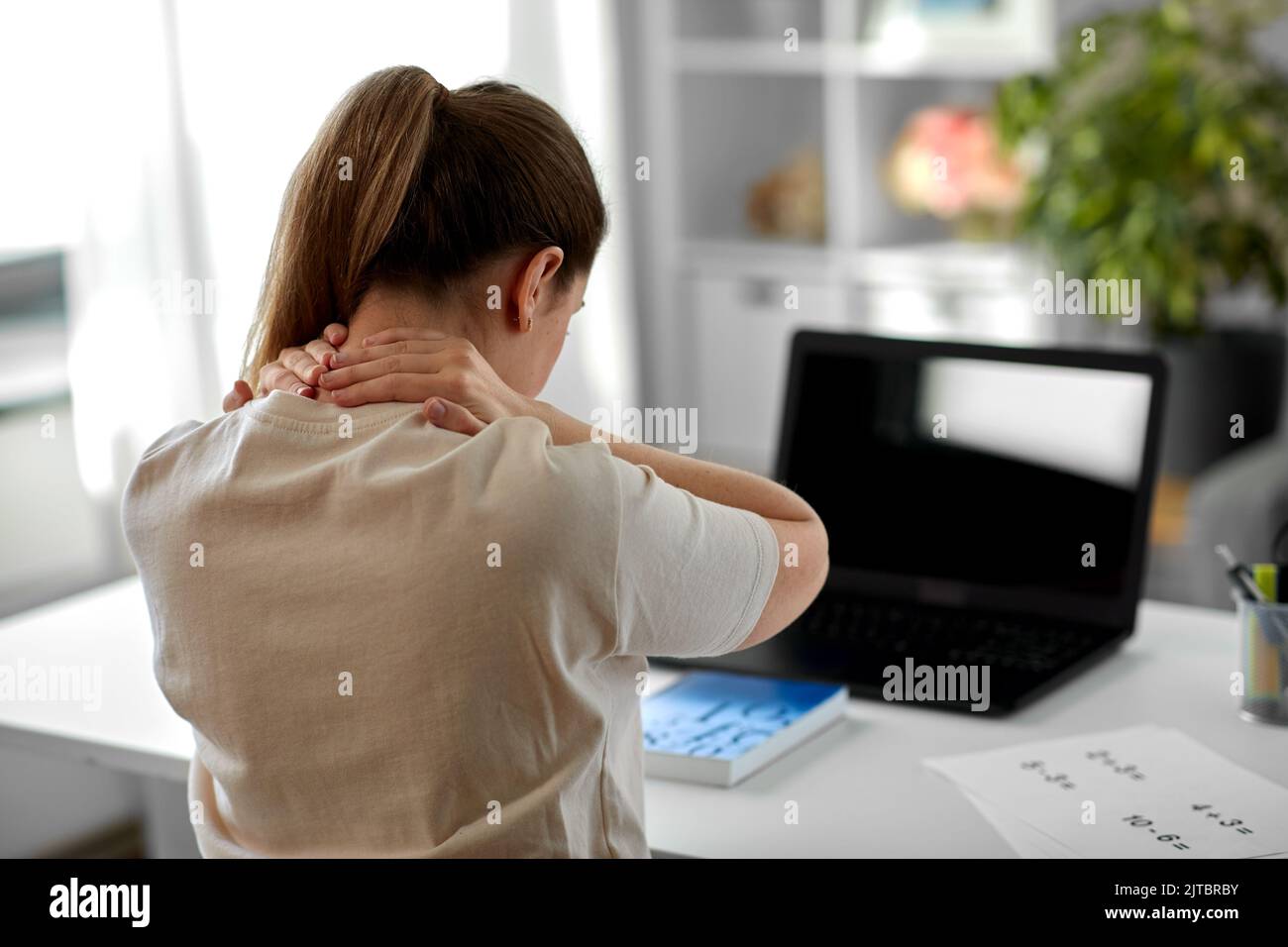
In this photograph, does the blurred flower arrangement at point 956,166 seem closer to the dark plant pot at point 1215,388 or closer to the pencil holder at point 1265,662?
the dark plant pot at point 1215,388

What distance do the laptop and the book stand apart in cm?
6

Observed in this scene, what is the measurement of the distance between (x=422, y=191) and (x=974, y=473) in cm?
85

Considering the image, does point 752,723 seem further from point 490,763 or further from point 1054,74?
point 1054,74

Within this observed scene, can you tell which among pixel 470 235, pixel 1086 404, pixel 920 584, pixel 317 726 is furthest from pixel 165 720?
pixel 1086 404

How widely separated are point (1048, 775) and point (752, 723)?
0.85 feet

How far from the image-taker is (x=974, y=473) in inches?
66.0

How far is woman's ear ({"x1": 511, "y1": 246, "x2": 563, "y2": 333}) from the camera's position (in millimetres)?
1073

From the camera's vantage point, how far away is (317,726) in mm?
993

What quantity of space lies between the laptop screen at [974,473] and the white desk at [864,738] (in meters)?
0.12

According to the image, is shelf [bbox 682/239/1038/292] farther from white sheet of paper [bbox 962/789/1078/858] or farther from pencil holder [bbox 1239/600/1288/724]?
white sheet of paper [bbox 962/789/1078/858]
